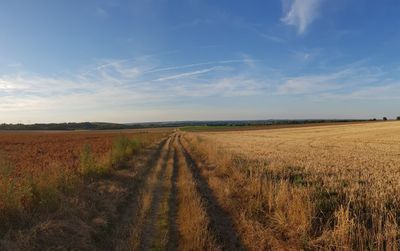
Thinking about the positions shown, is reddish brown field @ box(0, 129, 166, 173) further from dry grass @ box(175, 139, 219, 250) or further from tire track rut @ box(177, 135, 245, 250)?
tire track rut @ box(177, 135, 245, 250)

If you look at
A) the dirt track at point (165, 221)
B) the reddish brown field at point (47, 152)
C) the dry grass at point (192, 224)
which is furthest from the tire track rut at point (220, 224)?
the reddish brown field at point (47, 152)

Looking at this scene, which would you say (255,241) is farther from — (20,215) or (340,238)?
(20,215)

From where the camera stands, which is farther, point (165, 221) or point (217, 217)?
point (217, 217)

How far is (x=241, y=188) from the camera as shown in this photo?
11.8 meters

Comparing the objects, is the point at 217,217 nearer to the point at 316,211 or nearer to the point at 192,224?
the point at 192,224

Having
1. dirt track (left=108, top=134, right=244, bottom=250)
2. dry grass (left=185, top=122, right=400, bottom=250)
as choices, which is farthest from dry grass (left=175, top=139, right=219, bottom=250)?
dry grass (left=185, top=122, right=400, bottom=250)

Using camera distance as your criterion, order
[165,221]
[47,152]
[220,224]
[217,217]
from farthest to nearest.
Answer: [47,152]
[217,217]
[165,221]
[220,224]

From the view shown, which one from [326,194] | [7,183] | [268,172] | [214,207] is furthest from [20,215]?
[268,172]

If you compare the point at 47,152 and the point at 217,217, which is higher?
the point at 47,152

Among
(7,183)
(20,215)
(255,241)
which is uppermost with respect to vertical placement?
(7,183)

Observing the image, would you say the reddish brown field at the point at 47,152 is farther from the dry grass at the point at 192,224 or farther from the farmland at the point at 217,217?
the dry grass at the point at 192,224

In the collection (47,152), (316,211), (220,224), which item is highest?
(316,211)

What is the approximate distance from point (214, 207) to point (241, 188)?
222 centimetres

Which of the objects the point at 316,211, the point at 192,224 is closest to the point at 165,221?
the point at 192,224
